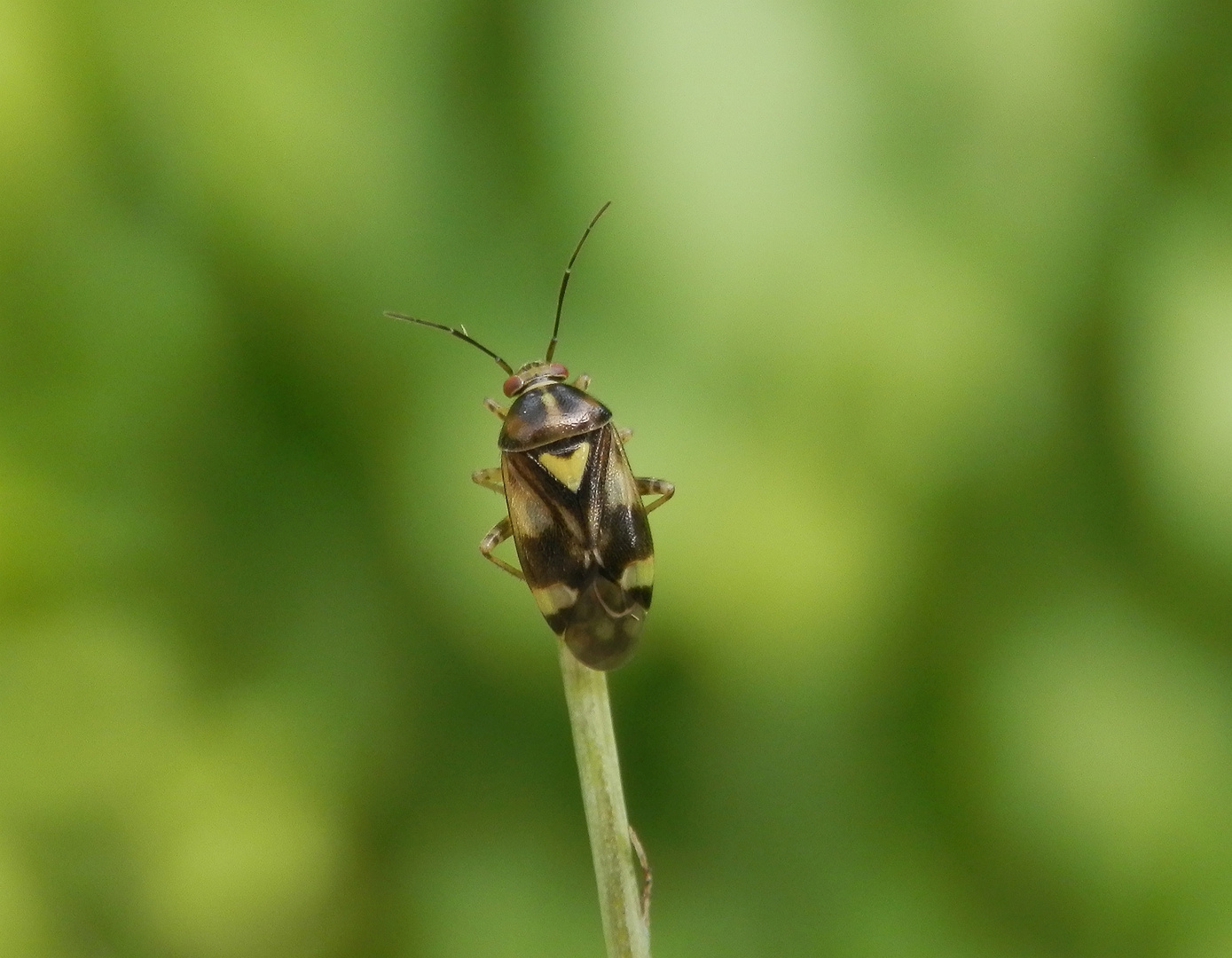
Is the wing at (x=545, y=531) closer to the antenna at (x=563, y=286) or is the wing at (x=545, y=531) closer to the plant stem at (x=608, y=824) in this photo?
the antenna at (x=563, y=286)

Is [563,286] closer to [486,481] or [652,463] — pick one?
[486,481]

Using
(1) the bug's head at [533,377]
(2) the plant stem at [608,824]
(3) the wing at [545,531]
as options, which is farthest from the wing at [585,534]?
(2) the plant stem at [608,824]

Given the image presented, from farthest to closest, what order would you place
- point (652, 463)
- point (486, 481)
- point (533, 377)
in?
1. point (652, 463)
2. point (533, 377)
3. point (486, 481)

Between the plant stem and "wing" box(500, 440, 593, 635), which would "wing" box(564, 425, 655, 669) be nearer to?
"wing" box(500, 440, 593, 635)

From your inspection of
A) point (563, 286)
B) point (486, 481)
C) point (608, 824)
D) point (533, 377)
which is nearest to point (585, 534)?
point (486, 481)

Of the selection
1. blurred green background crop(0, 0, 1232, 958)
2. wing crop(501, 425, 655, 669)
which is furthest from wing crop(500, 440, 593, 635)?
blurred green background crop(0, 0, 1232, 958)
